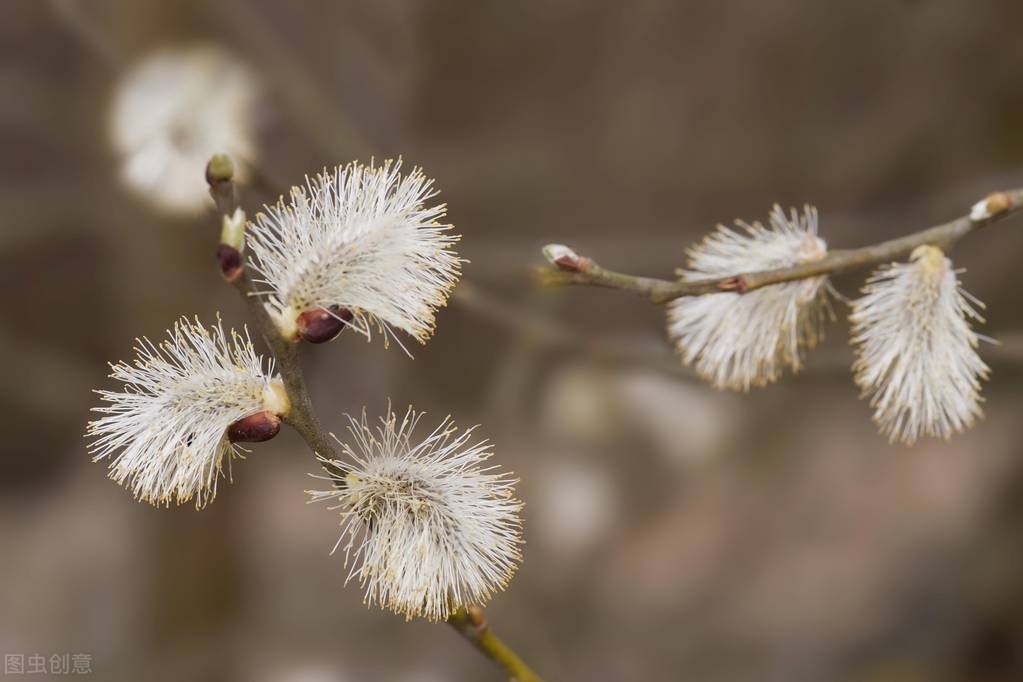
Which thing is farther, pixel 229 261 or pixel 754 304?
pixel 754 304

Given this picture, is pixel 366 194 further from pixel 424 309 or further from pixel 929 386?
pixel 929 386

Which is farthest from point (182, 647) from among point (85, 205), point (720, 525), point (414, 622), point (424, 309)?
point (424, 309)

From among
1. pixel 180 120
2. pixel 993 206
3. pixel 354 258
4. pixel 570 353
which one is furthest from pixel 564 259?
pixel 570 353

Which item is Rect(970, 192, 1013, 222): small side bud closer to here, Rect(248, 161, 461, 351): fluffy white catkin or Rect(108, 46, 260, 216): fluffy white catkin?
Rect(248, 161, 461, 351): fluffy white catkin

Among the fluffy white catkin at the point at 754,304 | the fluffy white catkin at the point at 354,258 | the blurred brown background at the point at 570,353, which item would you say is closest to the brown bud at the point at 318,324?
the fluffy white catkin at the point at 354,258

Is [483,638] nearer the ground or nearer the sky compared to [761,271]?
nearer the ground

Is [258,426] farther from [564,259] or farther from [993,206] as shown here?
[993,206]
